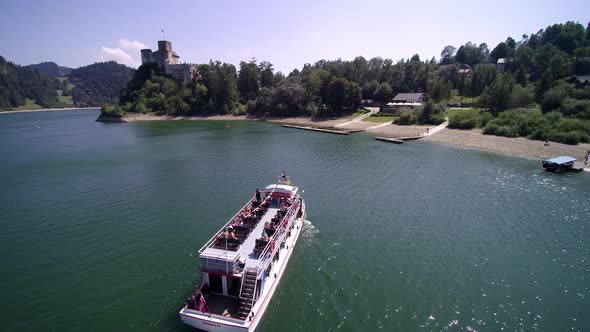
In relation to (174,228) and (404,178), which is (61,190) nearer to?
(174,228)

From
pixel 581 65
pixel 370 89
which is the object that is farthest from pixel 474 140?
pixel 581 65

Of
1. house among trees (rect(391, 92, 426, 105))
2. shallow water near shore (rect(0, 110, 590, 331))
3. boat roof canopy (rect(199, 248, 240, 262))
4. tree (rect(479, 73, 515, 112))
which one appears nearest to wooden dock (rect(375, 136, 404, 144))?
shallow water near shore (rect(0, 110, 590, 331))

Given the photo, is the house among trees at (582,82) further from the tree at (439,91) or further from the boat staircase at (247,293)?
the boat staircase at (247,293)

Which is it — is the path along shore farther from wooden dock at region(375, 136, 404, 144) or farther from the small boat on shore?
wooden dock at region(375, 136, 404, 144)

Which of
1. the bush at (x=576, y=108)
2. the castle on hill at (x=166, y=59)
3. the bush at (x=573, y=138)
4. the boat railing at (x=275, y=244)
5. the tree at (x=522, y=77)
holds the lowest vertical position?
the boat railing at (x=275, y=244)

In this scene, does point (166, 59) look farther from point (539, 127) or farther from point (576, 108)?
point (576, 108)

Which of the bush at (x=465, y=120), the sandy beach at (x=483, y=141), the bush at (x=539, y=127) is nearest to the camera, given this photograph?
the sandy beach at (x=483, y=141)

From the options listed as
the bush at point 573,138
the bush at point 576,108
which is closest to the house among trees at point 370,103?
the bush at point 576,108
